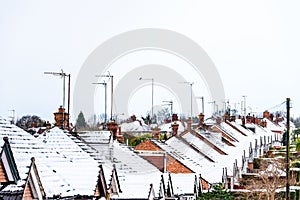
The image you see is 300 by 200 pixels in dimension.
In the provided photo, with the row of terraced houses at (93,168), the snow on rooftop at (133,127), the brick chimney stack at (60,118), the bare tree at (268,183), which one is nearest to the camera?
the row of terraced houses at (93,168)

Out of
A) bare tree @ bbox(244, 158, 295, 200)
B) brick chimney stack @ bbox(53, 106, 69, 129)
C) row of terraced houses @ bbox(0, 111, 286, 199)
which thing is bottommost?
bare tree @ bbox(244, 158, 295, 200)

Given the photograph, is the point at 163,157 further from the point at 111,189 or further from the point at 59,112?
the point at 111,189

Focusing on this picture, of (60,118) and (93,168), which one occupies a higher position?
(60,118)

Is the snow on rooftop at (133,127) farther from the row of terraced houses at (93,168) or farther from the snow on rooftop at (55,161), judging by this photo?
the snow on rooftop at (55,161)

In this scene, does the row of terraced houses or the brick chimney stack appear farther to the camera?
the brick chimney stack

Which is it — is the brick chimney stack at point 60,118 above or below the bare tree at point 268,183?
above

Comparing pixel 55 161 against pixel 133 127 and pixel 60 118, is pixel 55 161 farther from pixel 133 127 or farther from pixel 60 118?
pixel 133 127

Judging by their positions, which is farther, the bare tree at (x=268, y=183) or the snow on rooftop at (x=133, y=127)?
the snow on rooftop at (x=133, y=127)

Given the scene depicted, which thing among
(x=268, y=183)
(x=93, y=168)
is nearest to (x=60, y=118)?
(x=93, y=168)

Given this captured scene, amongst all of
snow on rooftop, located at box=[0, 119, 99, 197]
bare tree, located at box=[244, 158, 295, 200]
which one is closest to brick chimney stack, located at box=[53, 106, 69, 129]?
snow on rooftop, located at box=[0, 119, 99, 197]

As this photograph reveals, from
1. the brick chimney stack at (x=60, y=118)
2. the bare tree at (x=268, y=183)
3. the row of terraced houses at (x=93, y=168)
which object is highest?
the brick chimney stack at (x=60, y=118)

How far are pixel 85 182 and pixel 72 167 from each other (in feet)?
2.57

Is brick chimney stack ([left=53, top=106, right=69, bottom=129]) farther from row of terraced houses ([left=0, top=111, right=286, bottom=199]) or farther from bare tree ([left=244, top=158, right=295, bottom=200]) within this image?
bare tree ([left=244, top=158, right=295, bottom=200])

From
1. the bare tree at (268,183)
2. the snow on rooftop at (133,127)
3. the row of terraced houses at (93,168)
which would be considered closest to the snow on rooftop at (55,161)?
the row of terraced houses at (93,168)
